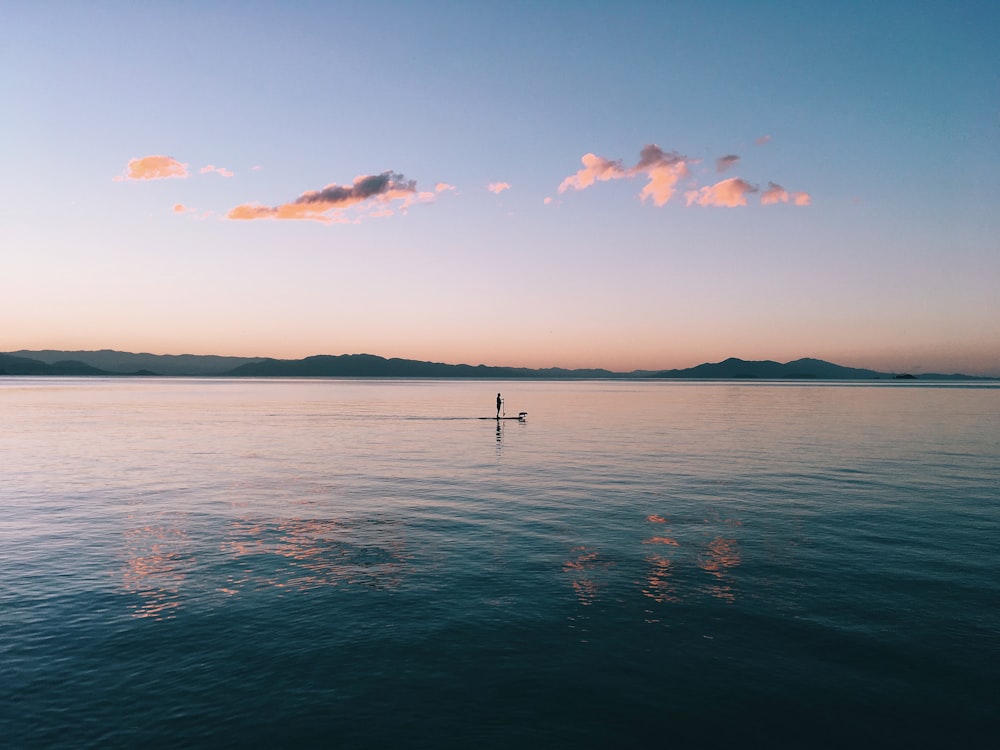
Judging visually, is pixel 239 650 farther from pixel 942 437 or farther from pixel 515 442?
pixel 942 437

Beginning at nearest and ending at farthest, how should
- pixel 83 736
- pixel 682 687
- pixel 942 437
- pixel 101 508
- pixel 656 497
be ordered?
pixel 83 736 → pixel 682 687 → pixel 101 508 → pixel 656 497 → pixel 942 437

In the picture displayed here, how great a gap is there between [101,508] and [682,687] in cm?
2963

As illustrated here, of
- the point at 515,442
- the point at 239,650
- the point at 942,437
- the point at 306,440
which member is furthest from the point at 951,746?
the point at 942,437

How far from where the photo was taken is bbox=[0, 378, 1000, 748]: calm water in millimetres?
12336

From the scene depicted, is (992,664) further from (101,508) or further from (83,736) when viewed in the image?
(101,508)

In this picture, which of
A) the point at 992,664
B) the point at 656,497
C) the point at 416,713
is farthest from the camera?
the point at 656,497

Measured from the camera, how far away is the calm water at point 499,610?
12336 millimetres

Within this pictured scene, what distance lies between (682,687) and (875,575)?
11.1 metres

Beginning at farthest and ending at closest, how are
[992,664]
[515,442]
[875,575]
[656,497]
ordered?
1. [515,442]
2. [656,497]
3. [875,575]
4. [992,664]

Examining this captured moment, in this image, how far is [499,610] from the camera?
17531 millimetres

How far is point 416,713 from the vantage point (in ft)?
41.2

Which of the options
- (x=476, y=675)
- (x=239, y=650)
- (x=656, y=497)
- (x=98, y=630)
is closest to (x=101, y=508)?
(x=98, y=630)

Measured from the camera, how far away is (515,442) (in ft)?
201

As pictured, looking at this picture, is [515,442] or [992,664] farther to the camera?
[515,442]
